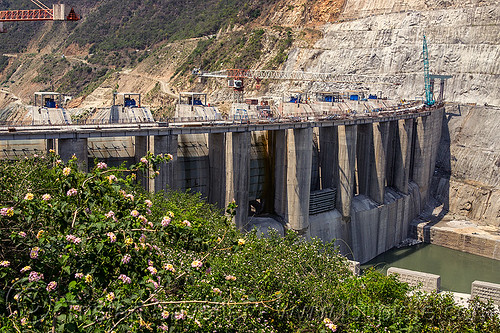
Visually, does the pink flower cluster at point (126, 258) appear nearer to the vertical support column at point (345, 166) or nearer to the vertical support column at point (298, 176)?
the vertical support column at point (298, 176)

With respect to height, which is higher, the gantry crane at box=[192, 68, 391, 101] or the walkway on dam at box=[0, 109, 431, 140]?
the gantry crane at box=[192, 68, 391, 101]

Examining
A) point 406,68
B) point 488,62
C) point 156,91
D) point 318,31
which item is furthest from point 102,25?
point 488,62

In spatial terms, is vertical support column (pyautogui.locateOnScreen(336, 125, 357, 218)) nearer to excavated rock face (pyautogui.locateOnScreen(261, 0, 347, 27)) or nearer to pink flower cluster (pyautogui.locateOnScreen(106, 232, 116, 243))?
pink flower cluster (pyautogui.locateOnScreen(106, 232, 116, 243))

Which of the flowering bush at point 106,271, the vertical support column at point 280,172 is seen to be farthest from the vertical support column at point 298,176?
the flowering bush at point 106,271

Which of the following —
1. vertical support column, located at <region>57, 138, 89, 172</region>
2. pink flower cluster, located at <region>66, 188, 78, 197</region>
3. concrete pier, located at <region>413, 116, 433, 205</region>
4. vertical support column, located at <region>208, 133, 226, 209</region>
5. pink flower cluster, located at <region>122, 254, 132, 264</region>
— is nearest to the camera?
pink flower cluster, located at <region>122, 254, 132, 264</region>

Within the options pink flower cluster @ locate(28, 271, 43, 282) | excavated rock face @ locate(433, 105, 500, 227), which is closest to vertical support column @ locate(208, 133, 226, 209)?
pink flower cluster @ locate(28, 271, 43, 282)
